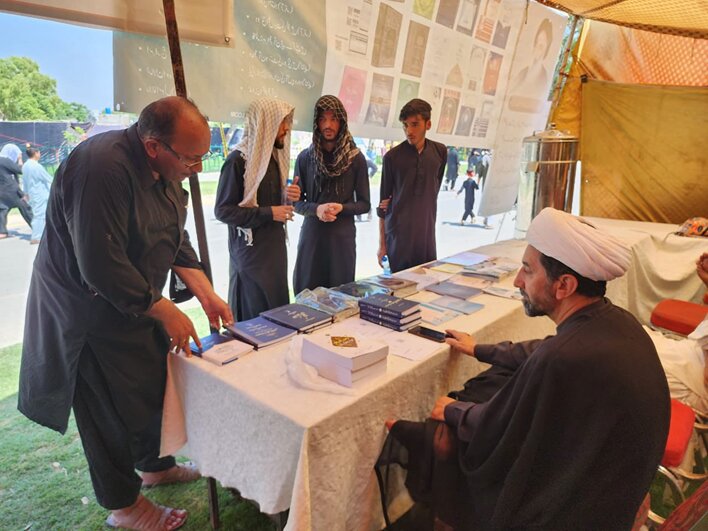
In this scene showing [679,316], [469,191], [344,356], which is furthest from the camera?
[469,191]

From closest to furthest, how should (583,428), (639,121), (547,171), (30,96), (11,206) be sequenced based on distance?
(583,428), (30,96), (11,206), (547,171), (639,121)

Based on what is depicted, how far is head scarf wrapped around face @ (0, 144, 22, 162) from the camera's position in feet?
7.53

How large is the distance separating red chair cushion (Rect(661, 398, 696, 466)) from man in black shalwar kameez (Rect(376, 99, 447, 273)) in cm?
181

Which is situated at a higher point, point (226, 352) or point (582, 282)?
point (582, 282)

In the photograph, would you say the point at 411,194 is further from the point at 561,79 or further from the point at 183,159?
the point at 561,79

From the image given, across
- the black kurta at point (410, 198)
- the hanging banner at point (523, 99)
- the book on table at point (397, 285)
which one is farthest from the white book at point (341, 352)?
the hanging banner at point (523, 99)

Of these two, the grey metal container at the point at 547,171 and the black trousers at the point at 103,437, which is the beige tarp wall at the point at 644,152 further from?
the black trousers at the point at 103,437

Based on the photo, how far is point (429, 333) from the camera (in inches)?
72.1

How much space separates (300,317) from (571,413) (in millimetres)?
1069

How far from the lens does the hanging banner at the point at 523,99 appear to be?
4727mm

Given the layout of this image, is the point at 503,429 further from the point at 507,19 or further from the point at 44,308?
the point at 507,19

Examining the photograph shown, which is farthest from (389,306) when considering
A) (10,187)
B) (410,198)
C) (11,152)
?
(10,187)

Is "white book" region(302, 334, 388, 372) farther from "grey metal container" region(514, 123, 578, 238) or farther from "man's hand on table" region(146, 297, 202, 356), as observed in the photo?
"grey metal container" region(514, 123, 578, 238)

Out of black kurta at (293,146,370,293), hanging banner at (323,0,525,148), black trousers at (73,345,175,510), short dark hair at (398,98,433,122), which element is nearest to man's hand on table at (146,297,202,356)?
black trousers at (73,345,175,510)
